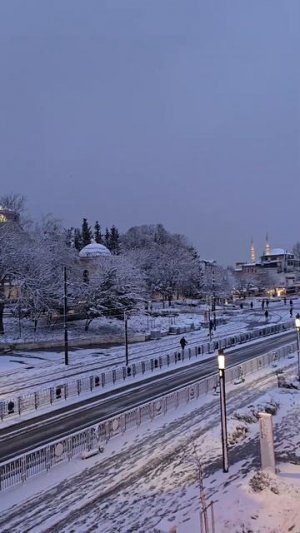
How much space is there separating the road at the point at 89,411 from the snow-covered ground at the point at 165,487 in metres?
3.17

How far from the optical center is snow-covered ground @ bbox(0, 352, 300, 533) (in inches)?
489

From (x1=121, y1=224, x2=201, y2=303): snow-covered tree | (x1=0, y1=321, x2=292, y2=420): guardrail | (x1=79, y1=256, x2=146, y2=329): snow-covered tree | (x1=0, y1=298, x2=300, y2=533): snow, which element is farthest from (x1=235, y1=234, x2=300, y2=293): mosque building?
(x1=0, y1=298, x2=300, y2=533): snow

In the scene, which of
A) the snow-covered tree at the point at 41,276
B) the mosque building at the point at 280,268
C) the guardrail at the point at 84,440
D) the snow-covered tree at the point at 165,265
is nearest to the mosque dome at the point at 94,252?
the snow-covered tree at the point at 165,265

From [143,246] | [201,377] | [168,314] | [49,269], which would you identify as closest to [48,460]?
[201,377]

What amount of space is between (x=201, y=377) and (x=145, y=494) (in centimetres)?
1871

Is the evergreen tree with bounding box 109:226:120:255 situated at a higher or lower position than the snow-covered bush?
higher

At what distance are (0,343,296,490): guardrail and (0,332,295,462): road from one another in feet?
7.08

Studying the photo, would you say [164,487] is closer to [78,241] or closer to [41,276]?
[41,276]

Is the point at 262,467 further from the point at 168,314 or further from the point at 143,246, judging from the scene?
the point at 143,246

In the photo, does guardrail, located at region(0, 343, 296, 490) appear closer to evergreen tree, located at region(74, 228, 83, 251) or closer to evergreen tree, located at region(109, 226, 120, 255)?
evergreen tree, located at region(109, 226, 120, 255)

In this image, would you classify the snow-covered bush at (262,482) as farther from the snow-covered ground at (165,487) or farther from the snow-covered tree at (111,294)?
the snow-covered tree at (111,294)

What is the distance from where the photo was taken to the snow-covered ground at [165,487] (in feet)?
40.7

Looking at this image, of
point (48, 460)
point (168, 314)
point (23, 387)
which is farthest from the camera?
point (168, 314)

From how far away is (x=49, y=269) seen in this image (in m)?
55.8
